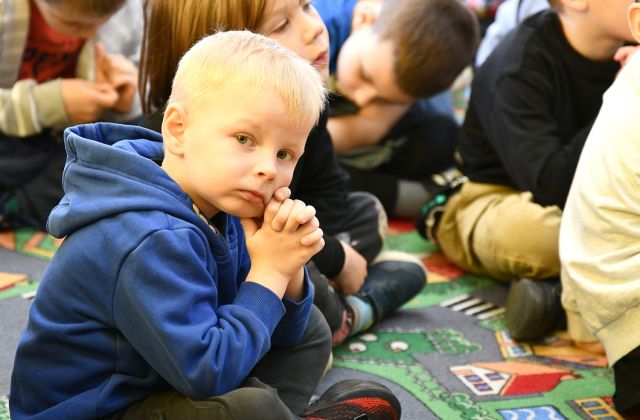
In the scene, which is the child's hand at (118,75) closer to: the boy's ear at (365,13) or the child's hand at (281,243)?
the boy's ear at (365,13)

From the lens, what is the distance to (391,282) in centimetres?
143

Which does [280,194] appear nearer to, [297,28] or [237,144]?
[237,144]

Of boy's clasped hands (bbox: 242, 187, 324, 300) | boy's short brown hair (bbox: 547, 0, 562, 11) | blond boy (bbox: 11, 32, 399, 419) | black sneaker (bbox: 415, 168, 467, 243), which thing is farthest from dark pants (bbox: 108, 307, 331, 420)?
boy's short brown hair (bbox: 547, 0, 562, 11)

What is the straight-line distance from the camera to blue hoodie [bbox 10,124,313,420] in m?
0.80

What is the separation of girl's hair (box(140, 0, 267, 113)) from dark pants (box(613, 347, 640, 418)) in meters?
0.68

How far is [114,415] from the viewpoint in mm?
872

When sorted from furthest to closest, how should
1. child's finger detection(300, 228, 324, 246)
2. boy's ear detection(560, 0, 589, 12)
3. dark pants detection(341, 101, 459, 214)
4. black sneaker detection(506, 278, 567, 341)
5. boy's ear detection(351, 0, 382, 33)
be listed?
dark pants detection(341, 101, 459, 214) → boy's ear detection(351, 0, 382, 33) → boy's ear detection(560, 0, 589, 12) → black sneaker detection(506, 278, 567, 341) → child's finger detection(300, 228, 324, 246)

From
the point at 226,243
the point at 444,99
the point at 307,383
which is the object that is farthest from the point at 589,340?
the point at 444,99

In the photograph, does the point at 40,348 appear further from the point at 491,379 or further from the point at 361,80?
the point at 361,80

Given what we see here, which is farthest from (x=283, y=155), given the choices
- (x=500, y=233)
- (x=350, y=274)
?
(x=500, y=233)

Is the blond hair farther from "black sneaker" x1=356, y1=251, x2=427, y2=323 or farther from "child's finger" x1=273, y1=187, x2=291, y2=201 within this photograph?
"black sneaker" x1=356, y1=251, x2=427, y2=323

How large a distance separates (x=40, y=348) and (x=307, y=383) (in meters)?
0.35

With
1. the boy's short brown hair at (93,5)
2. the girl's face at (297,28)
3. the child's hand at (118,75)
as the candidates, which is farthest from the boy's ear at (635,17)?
the child's hand at (118,75)

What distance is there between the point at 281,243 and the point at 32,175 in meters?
1.05
